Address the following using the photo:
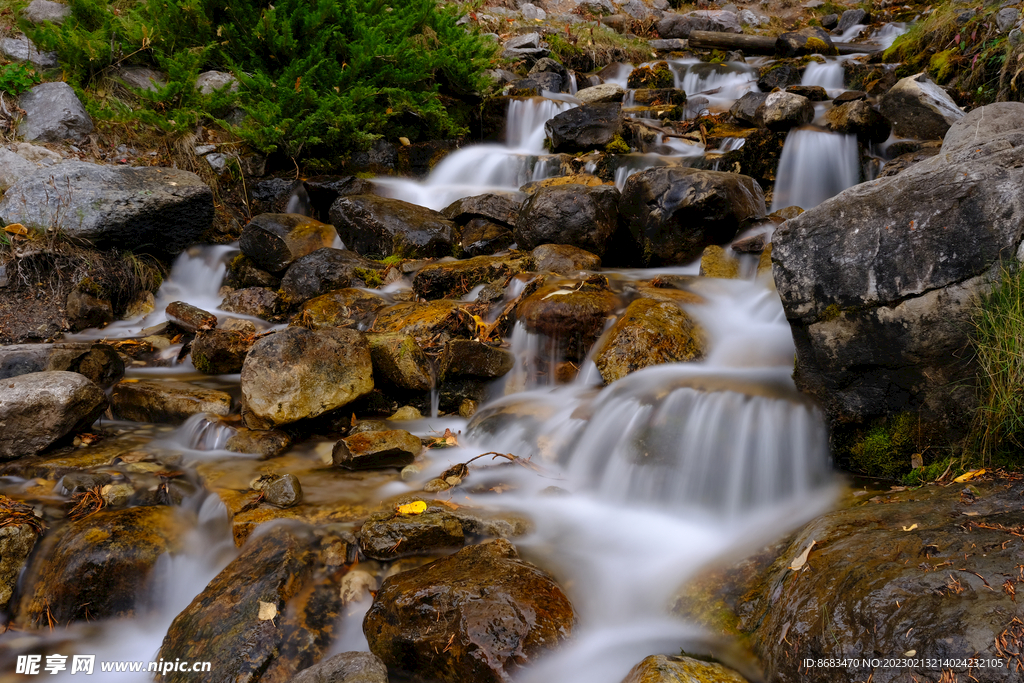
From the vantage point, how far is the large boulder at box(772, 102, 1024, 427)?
2783 mm

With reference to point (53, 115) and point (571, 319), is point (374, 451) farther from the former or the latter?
point (53, 115)

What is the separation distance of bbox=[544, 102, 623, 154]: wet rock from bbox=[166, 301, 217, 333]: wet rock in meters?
5.79

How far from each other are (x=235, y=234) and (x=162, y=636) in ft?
20.5

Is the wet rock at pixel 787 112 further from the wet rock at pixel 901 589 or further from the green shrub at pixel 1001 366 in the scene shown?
the wet rock at pixel 901 589

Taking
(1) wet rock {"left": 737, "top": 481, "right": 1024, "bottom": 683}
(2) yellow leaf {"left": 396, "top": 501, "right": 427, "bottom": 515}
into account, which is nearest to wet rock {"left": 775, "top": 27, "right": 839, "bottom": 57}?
(1) wet rock {"left": 737, "top": 481, "right": 1024, "bottom": 683}

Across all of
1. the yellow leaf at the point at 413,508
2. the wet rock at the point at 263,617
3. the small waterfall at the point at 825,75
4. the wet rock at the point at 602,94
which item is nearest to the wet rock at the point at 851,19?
the small waterfall at the point at 825,75

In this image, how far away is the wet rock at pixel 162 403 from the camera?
4.88m

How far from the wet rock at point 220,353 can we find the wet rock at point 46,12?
669 cm

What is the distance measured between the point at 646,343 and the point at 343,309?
10.2 feet

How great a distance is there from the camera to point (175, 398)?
4.91 metres

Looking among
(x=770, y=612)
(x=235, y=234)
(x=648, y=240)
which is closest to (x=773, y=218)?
(x=648, y=240)

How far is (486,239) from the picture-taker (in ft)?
24.6

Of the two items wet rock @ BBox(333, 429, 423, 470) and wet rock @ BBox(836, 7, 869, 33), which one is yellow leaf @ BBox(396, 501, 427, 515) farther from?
wet rock @ BBox(836, 7, 869, 33)

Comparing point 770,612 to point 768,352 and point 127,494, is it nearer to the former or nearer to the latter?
point 768,352
